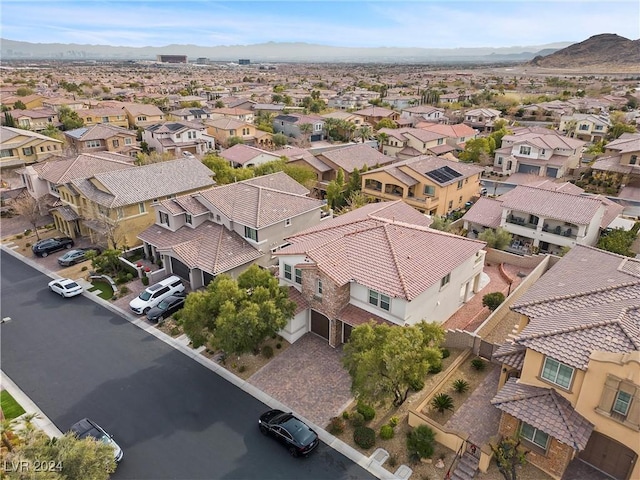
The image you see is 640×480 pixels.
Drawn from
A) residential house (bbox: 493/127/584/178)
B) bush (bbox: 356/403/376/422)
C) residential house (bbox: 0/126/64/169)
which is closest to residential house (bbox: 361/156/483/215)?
residential house (bbox: 493/127/584/178)

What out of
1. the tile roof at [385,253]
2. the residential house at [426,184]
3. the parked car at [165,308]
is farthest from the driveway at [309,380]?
the residential house at [426,184]

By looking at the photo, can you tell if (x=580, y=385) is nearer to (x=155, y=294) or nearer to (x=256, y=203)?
(x=256, y=203)

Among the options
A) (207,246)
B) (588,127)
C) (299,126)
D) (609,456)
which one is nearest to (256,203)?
(207,246)

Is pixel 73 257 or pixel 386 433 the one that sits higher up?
pixel 386 433

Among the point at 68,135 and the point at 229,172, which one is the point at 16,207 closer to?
the point at 229,172

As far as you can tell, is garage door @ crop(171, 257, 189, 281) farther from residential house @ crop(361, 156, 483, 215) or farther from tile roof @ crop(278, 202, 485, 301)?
residential house @ crop(361, 156, 483, 215)

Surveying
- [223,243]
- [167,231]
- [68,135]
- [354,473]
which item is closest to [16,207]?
[167,231]
